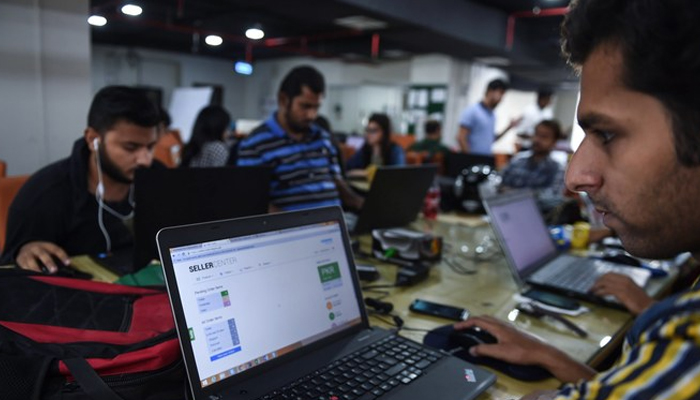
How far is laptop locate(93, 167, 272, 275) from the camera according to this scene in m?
1.17

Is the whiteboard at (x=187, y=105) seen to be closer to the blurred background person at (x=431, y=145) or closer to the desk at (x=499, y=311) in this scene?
the blurred background person at (x=431, y=145)

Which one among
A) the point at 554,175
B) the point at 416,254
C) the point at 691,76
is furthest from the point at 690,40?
the point at 554,175

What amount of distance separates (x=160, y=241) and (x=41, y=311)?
35 centimetres

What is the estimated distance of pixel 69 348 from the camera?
74 centimetres

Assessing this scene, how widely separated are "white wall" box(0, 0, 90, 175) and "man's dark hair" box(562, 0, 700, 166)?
112 inches

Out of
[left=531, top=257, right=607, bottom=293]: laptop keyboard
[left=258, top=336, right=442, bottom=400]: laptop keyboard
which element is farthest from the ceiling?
[left=258, top=336, right=442, bottom=400]: laptop keyboard

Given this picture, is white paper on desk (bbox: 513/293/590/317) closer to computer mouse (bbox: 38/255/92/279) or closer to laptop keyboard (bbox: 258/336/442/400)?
laptop keyboard (bbox: 258/336/442/400)

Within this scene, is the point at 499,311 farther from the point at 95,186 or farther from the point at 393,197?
the point at 95,186

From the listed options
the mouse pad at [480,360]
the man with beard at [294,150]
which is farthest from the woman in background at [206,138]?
the mouse pad at [480,360]

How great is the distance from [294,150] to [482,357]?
1.56 m

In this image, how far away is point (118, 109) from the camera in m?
1.66

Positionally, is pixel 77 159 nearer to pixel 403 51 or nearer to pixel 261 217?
pixel 261 217

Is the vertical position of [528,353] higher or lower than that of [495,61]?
lower

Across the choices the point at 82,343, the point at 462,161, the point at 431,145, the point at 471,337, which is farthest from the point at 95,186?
the point at 431,145
